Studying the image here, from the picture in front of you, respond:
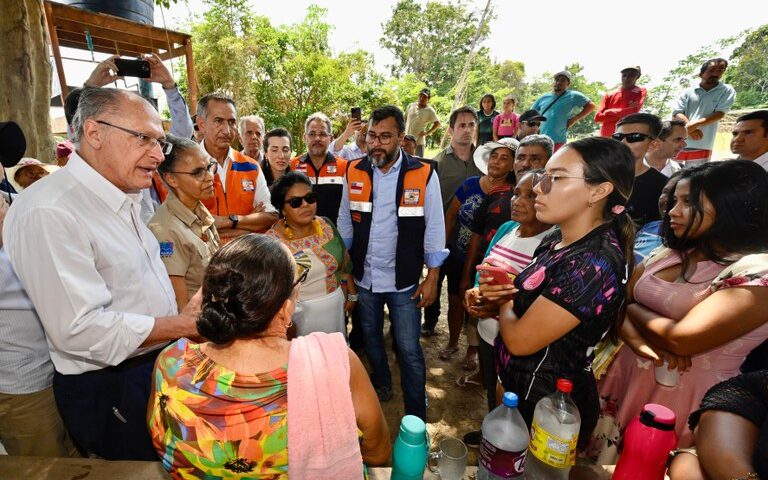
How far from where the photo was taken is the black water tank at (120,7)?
5.88m

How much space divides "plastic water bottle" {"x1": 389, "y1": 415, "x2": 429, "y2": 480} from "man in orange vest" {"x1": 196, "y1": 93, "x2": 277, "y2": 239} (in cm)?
236

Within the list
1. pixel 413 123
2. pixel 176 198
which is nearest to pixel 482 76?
pixel 413 123

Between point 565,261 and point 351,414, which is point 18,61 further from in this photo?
point 565,261

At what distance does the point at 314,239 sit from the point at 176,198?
0.95m

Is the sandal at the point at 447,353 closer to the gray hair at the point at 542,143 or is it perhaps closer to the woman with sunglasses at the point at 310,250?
the woman with sunglasses at the point at 310,250

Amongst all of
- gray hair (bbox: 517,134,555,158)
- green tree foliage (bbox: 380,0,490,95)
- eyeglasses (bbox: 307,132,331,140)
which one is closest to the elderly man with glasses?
eyeglasses (bbox: 307,132,331,140)

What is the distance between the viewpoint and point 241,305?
1.06 m

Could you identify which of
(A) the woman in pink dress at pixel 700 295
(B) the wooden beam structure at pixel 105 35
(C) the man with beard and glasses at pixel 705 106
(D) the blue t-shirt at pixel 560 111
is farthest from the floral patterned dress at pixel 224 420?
(D) the blue t-shirt at pixel 560 111

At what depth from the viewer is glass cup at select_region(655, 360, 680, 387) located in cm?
167

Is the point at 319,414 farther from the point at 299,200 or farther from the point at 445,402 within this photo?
the point at 445,402

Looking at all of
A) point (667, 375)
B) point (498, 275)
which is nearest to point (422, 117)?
point (498, 275)

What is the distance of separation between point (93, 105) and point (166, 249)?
2.58 feet

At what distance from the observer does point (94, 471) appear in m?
1.29

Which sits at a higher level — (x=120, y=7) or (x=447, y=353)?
(x=120, y=7)
